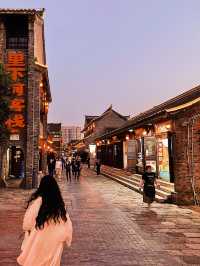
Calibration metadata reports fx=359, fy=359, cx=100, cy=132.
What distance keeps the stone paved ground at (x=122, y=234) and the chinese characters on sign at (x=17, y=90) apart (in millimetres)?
6993

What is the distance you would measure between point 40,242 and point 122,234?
17.2 ft

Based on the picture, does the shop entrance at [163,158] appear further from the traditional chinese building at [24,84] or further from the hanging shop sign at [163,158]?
the traditional chinese building at [24,84]

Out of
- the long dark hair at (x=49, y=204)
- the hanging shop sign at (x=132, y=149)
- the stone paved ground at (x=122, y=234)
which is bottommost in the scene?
the stone paved ground at (x=122, y=234)

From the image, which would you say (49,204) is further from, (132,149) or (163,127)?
(132,149)

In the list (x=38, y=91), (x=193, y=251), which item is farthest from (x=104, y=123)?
(x=193, y=251)

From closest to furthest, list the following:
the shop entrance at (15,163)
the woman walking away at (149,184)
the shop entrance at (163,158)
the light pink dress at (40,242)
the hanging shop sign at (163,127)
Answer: the light pink dress at (40,242) → the woman walking away at (149,184) → the hanging shop sign at (163,127) → the shop entrance at (163,158) → the shop entrance at (15,163)

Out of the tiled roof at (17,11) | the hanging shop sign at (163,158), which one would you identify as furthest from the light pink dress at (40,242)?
the tiled roof at (17,11)

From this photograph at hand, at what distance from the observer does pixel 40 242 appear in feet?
14.9

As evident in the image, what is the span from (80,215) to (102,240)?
3.42 m

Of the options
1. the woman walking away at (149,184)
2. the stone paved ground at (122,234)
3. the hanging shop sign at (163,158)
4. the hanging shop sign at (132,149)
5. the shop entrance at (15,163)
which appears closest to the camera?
the stone paved ground at (122,234)

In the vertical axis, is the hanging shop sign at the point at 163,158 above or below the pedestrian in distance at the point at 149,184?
above

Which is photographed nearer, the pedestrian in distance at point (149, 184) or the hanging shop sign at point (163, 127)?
the pedestrian in distance at point (149, 184)

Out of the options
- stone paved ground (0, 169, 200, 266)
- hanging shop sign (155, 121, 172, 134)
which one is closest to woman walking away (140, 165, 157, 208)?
stone paved ground (0, 169, 200, 266)

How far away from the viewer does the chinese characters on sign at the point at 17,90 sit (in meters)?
21.4
